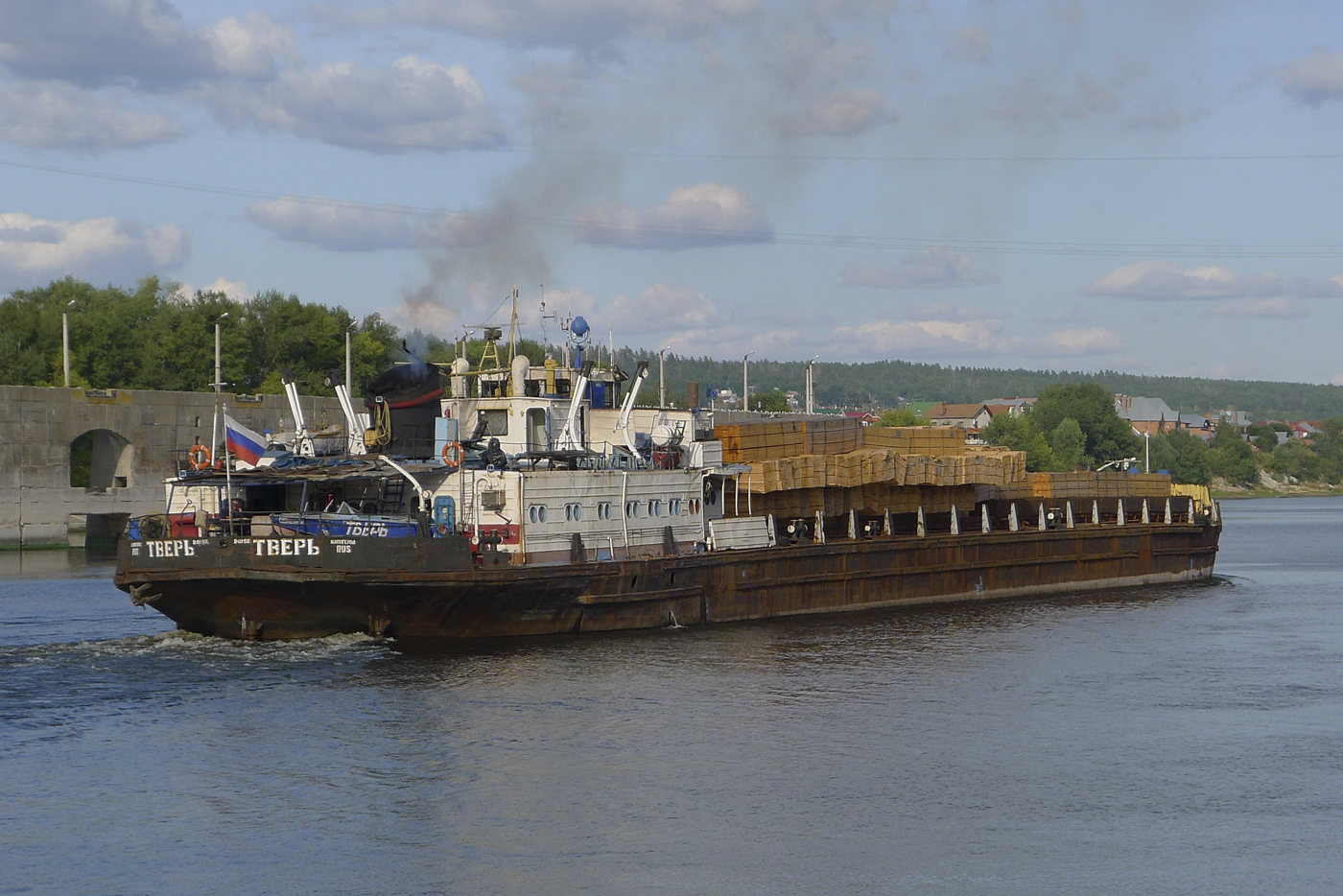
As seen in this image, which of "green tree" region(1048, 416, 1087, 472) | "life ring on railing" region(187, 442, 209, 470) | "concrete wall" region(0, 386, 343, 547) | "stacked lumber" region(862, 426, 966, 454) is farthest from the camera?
"green tree" region(1048, 416, 1087, 472)

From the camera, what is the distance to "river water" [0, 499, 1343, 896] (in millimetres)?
18469

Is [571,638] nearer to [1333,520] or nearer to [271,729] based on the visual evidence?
[271,729]

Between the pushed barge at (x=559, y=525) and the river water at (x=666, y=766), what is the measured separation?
46.7 inches

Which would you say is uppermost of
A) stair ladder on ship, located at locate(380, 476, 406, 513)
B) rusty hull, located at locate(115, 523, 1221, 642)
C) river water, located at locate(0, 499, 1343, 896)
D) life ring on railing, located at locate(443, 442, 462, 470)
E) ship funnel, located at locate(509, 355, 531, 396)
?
ship funnel, located at locate(509, 355, 531, 396)

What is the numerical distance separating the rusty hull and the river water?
773 millimetres

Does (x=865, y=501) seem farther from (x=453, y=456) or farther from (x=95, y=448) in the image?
(x=95, y=448)

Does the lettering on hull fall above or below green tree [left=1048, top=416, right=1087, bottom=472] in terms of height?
below

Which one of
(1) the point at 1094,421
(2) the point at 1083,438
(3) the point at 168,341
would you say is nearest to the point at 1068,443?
(2) the point at 1083,438

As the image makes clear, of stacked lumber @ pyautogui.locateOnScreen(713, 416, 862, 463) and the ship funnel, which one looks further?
stacked lumber @ pyautogui.locateOnScreen(713, 416, 862, 463)

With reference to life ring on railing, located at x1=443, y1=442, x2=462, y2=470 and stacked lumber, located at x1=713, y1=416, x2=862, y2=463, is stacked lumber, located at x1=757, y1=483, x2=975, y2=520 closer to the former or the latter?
stacked lumber, located at x1=713, y1=416, x2=862, y2=463

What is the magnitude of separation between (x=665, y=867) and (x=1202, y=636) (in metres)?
24.7

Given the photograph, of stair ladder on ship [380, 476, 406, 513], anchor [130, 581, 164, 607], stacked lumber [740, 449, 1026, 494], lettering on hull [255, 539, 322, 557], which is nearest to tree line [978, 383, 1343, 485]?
stacked lumber [740, 449, 1026, 494]

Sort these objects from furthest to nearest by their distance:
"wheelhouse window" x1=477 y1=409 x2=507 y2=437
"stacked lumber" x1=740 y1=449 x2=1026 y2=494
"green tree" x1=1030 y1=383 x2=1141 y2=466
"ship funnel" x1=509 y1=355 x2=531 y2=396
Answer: "green tree" x1=1030 y1=383 x2=1141 y2=466
"stacked lumber" x1=740 y1=449 x2=1026 y2=494
"ship funnel" x1=509 y1=355 x2=531 y2=396
"wheelhouse window" x1=477 y1=409 x2=507 y2=437

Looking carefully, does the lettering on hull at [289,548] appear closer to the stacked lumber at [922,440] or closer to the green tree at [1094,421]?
the stacked lumber at [922,440]
